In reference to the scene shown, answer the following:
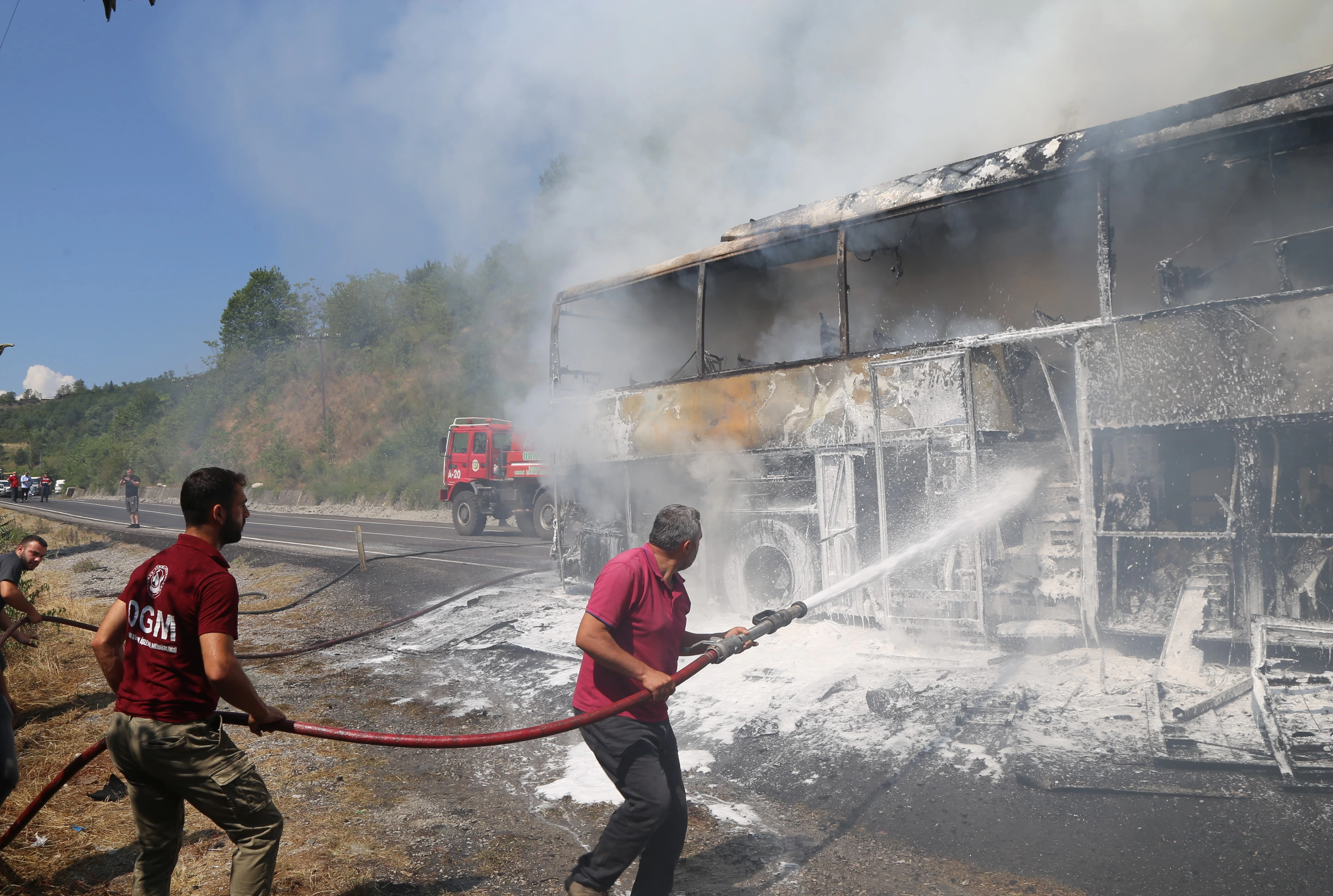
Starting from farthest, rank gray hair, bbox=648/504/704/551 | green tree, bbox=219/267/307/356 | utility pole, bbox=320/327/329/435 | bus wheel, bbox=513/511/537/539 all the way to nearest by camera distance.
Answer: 1. green tree, bbox=219/267/307/356
2. utility pole, bbox=320/327/329/435
3. bus wheel, bbox=513/511/537/539
4. gray hair, bbox=648/504/704/551

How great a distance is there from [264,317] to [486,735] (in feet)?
217

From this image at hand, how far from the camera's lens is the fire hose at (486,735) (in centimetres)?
277

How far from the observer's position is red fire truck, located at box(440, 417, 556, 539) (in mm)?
19141

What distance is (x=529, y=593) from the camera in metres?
9.99

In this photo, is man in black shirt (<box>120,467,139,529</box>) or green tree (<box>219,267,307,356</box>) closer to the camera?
man in black shirt (<box>120,467,139,529</box>)

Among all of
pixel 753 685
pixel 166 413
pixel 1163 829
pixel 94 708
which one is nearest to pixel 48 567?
pixel 94 708

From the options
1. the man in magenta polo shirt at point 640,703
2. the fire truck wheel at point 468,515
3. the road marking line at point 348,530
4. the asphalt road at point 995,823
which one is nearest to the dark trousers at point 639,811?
the man in magenta polo shirt at point 640,703

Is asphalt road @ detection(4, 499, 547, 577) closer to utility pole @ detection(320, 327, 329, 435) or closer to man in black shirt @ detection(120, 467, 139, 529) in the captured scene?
man in black shirt @ detection(120, 467, 139, 529)

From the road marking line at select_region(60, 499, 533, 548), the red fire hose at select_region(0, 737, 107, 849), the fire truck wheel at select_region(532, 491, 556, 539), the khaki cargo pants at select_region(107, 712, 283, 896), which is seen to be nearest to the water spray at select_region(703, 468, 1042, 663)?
the khaki cargo pants at select_region(107, 712, 283, 896)

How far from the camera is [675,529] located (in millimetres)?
3006

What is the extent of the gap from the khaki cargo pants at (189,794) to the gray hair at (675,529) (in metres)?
1.62

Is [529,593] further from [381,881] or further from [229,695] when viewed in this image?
[229,695]

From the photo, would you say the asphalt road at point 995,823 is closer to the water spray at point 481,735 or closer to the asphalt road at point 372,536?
the water spray at point 481,735

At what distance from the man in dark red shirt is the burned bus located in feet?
17.1
